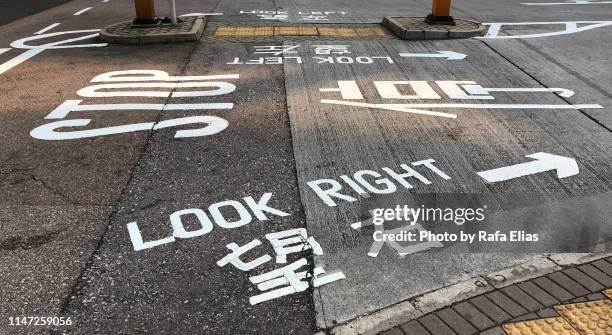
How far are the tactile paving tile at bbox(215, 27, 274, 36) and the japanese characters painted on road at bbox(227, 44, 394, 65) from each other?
133 centimetres

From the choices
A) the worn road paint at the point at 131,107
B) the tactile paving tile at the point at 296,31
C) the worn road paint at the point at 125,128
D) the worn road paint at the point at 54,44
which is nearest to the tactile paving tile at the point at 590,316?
the worn road paint at the point at 125,128

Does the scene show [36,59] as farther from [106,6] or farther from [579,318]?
[579,318]

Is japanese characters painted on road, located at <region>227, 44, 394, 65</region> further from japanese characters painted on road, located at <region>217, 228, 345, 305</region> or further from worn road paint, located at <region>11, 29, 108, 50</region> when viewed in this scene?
japanese characters painted on road, located at <region>217, 228, 345, 305</region>

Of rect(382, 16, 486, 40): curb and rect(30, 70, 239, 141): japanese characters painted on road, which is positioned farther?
rect(382, 16, 486, 40): curb

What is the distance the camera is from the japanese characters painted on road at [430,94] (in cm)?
680

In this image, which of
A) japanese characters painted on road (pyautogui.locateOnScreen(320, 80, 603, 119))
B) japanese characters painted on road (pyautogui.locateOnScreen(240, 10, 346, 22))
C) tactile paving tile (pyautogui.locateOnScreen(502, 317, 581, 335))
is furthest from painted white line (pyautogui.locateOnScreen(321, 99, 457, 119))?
japanese characters painted on road (pyautogui.locateOnScreen(240, 10, 346, 22))

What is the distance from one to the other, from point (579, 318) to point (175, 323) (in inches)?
95.0

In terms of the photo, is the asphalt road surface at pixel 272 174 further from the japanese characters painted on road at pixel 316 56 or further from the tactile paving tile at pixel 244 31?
the tactile paving tile at pixel 244 31

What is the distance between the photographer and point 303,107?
268 inches

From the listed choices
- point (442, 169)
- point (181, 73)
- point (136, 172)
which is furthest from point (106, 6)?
point (442, 169)

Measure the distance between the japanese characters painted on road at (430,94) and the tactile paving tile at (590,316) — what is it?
11.9 feet

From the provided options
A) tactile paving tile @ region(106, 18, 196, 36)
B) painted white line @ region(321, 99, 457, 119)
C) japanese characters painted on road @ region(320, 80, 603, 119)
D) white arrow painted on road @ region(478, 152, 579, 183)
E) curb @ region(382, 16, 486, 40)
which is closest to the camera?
white arrow painted on road @ region(478, 152, 579, 183)

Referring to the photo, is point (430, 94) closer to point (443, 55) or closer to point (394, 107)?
point (394, 107)

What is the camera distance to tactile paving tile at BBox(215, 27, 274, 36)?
11259 millimetres
